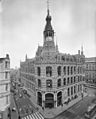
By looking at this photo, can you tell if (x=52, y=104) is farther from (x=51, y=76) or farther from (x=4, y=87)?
(x=4, y=87)

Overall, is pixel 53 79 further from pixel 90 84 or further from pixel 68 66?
pixel 90 84

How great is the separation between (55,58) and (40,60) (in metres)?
4.76

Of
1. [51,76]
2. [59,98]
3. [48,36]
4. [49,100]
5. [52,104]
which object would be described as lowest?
[52,104]

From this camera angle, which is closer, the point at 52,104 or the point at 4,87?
the point at 4,87

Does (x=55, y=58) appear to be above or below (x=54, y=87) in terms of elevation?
above

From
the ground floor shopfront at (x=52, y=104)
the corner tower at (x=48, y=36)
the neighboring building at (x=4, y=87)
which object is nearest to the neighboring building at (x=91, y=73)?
the ground floor shopfront at (x=52, y=104)

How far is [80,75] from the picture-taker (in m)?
38.7

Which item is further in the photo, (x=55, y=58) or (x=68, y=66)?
(x=68, y=66)

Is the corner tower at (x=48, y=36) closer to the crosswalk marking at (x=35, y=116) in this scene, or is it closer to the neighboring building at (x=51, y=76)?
the neighboring building at (x=51, y=76)

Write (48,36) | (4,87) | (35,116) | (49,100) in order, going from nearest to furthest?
(4,87) < (35,116) < (49,100) < (48,36)

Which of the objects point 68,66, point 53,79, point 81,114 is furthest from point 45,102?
point 68,66

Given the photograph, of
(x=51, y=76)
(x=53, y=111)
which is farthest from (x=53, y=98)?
(x=51, y=76)

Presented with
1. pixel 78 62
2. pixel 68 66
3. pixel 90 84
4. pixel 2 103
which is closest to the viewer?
pixel 2 103

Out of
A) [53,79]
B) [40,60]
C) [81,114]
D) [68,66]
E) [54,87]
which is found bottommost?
[81,114]
